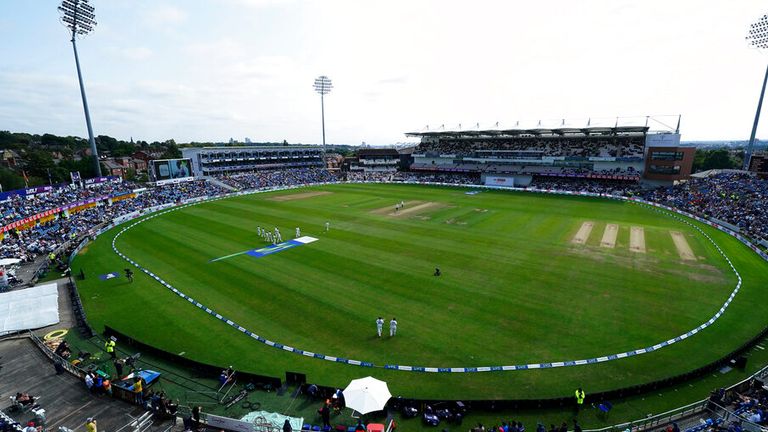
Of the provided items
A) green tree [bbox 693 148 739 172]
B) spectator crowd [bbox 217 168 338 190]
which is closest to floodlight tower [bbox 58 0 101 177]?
spectator crowd [bbox 217 168 338 190]

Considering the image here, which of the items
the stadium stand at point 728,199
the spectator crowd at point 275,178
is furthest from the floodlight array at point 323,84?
the stadium stand at point 728,199

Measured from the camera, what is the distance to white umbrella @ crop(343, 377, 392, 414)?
460 inches

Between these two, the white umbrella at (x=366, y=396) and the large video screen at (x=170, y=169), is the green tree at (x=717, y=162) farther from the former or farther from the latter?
the large video screen at (x=170, y=169)

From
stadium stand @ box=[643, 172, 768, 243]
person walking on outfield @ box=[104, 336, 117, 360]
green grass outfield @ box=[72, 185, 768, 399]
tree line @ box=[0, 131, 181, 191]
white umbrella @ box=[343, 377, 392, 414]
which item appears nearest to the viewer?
white umbrella @ box=[343, 377, 392, 414]

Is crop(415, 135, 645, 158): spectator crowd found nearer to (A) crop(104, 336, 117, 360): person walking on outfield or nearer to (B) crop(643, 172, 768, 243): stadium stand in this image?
(B) crop(643, 172, 768, 243): stadium stand

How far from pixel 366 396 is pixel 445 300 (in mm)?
10719

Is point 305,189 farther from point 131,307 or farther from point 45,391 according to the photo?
point 45,391

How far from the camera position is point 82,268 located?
28781mm

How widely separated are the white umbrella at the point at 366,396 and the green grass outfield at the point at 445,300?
2039mm

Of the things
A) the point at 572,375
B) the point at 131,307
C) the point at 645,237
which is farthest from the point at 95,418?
the point at 645,237

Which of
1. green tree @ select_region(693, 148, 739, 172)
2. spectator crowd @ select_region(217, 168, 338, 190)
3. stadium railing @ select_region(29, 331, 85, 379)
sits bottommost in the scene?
stadium railing @ select_region(29, 331, 85, 379)

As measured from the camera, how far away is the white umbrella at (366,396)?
11.7m

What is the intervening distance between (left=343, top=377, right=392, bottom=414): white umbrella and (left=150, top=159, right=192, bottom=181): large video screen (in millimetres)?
69935

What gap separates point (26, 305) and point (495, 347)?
28.2 m
